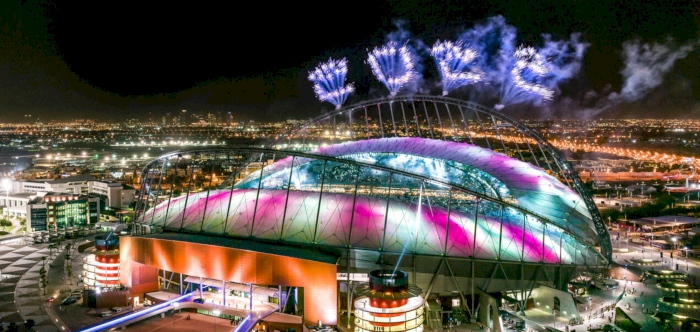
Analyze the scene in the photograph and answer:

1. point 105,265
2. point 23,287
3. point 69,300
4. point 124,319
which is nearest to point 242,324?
point 124,319

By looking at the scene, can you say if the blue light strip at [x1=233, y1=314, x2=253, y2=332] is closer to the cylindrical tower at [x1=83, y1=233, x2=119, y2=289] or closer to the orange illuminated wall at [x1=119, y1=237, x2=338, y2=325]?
the orange illuminated wall at [x1=119, y1=237, x2=338, y2=325]

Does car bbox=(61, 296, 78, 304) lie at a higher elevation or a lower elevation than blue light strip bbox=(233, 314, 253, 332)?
lower

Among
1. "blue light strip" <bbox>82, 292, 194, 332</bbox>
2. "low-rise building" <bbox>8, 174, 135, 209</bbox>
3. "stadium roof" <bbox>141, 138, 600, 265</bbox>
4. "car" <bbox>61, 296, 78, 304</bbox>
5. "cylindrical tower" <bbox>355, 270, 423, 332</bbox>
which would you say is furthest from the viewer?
"low-rise building" <bbox>8, 174, 135, 209</bbox>

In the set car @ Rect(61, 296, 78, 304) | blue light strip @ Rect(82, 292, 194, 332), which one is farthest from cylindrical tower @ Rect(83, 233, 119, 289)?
blue light strip @ Rect(82, 292, 194, 332)

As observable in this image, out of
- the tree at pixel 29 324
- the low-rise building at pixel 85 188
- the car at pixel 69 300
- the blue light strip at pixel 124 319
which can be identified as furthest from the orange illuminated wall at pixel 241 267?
the low-rise building at pixel 85 188

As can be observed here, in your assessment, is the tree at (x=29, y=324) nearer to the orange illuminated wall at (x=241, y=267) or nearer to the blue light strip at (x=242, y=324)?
the orange illuminated wall at (x=241, y=267)

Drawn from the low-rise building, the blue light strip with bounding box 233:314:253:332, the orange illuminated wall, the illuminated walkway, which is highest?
the low-rise building

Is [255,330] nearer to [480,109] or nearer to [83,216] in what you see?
[480,109]

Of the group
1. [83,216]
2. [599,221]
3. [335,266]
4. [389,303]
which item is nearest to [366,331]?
[389,303]
